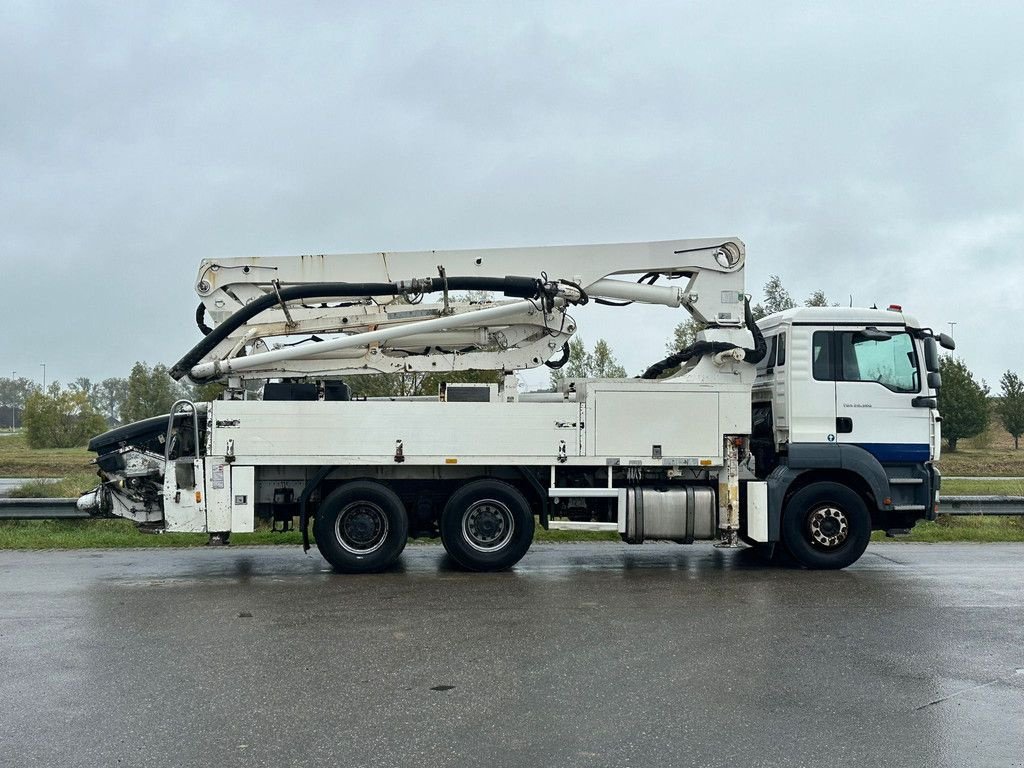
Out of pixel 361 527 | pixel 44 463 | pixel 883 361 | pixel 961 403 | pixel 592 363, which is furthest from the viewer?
pixel 961 403

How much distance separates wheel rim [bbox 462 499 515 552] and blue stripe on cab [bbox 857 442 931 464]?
4144 mm

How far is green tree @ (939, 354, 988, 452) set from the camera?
43062 millimetres

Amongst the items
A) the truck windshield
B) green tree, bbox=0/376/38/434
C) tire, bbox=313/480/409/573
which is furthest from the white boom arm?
green tree, bbox=0/376/38/434

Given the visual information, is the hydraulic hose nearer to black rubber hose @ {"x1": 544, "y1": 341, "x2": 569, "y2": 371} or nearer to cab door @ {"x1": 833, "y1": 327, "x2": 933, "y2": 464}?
cab door @ {"x1": 833, "y1": 327, "x2": 933, "y2": 464}

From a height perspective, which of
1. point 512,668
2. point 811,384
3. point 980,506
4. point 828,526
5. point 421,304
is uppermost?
point 421,304

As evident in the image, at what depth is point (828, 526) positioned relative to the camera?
35.3 ft

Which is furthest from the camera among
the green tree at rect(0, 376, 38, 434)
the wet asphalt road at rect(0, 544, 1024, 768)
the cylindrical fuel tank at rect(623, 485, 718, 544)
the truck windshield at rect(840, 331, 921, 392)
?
the green tree at rect(0, 376, 38, 434)

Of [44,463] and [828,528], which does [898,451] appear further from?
[44,463]

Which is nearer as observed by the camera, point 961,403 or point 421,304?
point 421,304

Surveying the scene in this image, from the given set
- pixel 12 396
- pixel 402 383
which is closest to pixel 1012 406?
pixel 402 383

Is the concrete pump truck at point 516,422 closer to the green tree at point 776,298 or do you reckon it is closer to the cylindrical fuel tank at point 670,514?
the cylindrical fuel tank at point 670,514

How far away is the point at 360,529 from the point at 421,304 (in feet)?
8.88

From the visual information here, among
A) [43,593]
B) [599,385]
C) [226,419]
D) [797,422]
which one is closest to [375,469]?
[226,419]

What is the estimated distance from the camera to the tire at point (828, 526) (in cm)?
1072
